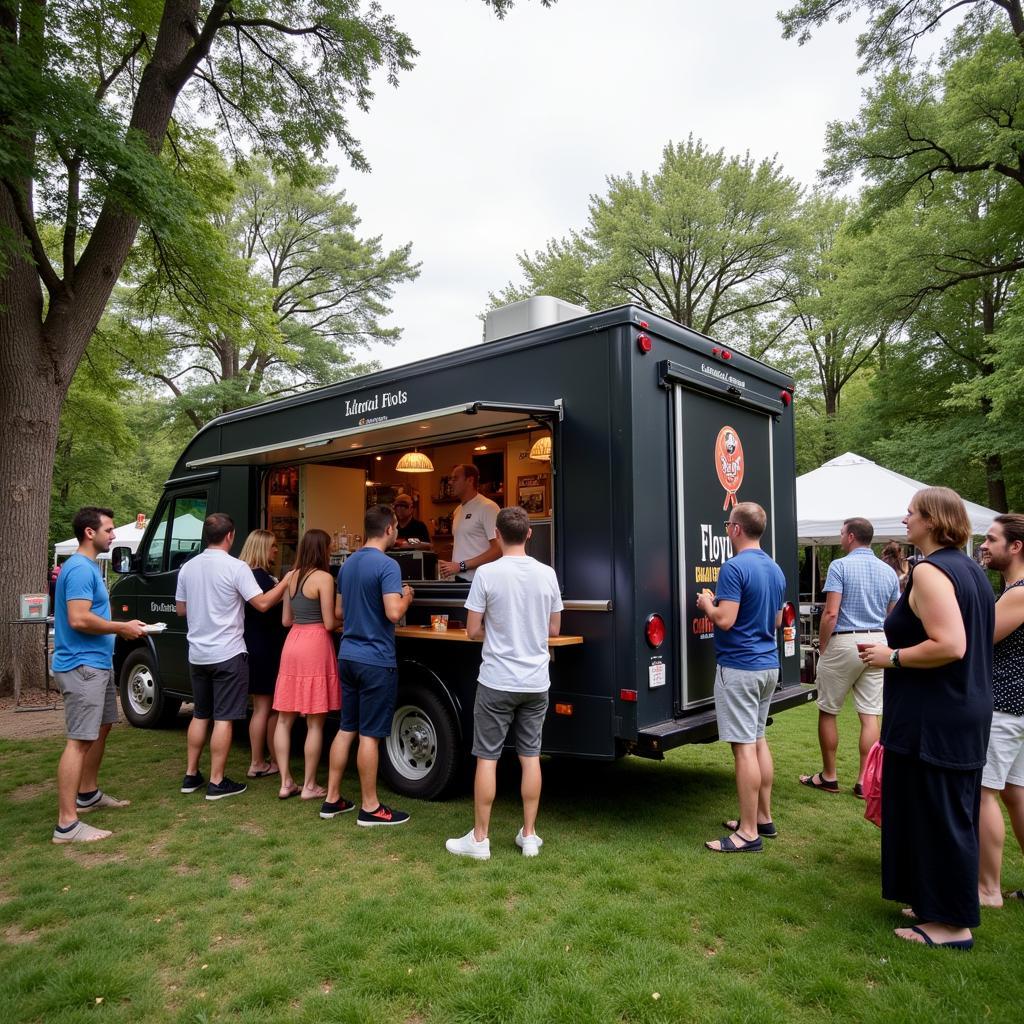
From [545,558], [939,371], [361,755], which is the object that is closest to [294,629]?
[361,755]

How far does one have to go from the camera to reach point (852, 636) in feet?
16.4

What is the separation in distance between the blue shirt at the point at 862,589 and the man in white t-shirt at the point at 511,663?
7.70 feet

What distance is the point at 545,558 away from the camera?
15.4 ft

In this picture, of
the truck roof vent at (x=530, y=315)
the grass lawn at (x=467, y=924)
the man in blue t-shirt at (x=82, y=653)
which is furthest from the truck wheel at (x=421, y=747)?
the truck roof vent at (x=530, y=315)

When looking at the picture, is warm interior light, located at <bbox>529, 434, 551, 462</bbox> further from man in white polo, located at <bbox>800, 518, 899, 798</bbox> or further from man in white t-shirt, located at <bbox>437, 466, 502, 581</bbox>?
man in white polo, located at <bbox>800, 518, 899, 798</bbox>

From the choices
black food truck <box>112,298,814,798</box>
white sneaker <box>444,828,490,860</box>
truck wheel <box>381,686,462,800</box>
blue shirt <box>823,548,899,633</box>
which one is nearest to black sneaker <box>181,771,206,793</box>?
black food truck <box>112,298,814,798</box>

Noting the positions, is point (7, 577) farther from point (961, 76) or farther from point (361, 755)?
point (961, 76)

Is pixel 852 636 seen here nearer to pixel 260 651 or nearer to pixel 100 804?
pixel 260 651

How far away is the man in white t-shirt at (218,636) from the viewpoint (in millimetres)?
4789

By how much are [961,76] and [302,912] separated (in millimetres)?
15278

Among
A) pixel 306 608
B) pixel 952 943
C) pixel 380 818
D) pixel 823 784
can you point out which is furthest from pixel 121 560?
pixel 952 943

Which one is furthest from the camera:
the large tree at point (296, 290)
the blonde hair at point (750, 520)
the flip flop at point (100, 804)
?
the large tree at point (296, 290)

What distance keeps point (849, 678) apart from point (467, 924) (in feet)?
10.6

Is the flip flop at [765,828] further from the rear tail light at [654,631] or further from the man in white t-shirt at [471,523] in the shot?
the man in white t-shirt at [471,523]
